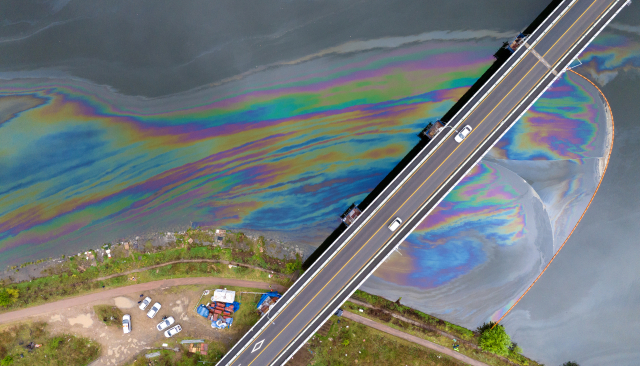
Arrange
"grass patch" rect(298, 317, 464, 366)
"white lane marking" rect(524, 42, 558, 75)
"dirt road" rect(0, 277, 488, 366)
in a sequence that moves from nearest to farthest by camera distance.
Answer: "white lane marking" rect(524, 42, 558, 75), "grass patch" rect(298, 317, 464, 366), "dirt road" rect(0, 277, 488, 366)

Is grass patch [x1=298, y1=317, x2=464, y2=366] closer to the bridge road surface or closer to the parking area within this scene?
the bridge road surface

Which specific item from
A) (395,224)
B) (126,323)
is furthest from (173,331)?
(395,224)

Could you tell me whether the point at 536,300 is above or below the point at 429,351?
above

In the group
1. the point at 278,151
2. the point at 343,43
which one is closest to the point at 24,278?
the point at 278,151

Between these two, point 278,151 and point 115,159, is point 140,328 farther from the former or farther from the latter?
point 278,151

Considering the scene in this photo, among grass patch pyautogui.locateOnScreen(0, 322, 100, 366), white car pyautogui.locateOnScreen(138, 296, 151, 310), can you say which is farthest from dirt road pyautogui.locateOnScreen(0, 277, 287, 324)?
grass patch pyautogui.locateOnScreen(0, 322, 100, 366)

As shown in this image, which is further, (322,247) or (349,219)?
(322,247)

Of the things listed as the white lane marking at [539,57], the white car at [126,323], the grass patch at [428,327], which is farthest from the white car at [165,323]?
the white lane marking at [539,57]
